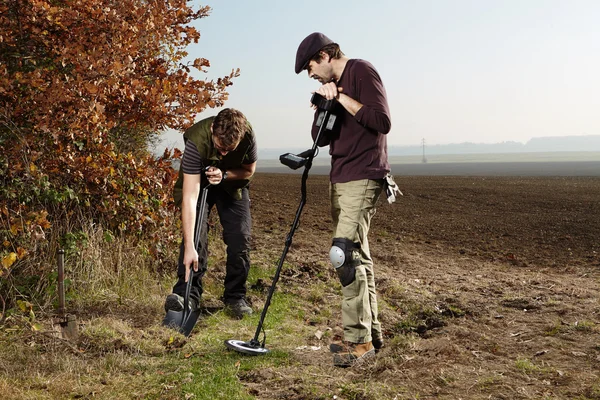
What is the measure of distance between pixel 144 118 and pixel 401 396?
429cm

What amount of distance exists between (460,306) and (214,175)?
10.2ft

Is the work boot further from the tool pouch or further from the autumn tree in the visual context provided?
the autumn tree

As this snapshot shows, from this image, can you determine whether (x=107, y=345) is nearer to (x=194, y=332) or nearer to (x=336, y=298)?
(x=194, y=332)

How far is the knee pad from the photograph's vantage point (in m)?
4.21

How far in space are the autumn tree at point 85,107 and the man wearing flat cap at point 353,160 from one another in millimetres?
2258

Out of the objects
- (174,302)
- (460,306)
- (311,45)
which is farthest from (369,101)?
(460,306)

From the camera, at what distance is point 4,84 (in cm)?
530

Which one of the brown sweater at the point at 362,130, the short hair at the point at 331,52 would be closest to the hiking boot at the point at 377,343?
the brown sweater at the point at 362,130

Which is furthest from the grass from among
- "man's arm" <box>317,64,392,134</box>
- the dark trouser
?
"man's arm" <box>317,64,392,134</box>

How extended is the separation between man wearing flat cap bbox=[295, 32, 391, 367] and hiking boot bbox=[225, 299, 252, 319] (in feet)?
5.28

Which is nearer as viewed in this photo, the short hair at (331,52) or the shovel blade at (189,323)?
the short hair at (331,52)

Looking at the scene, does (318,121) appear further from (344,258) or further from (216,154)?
(216,154)

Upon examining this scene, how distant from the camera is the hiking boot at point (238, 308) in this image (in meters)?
5.79

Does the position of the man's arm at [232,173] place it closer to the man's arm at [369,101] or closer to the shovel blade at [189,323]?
the shovel blade at [189,323]
